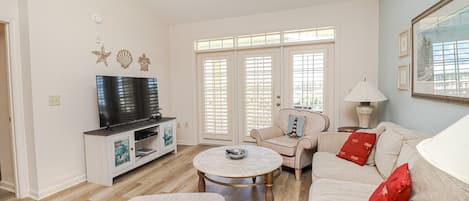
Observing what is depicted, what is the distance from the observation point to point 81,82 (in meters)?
3.20

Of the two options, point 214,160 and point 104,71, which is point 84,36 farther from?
point 214,160

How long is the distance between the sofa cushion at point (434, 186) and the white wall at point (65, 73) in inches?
136

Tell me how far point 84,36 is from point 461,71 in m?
3.95

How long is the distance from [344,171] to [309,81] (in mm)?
2202

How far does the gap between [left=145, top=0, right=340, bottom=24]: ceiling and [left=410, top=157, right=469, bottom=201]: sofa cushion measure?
128 inches

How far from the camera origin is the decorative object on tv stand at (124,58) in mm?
3760

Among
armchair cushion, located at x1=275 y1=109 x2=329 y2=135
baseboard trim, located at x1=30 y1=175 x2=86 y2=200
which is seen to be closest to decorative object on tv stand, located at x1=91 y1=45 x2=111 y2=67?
baseboard trim, located at x1=30 y1=175 x2=86 y2=200

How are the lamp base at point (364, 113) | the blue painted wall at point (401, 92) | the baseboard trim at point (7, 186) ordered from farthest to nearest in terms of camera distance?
the lamp base at point (364, 113)
the baseboard trim at point (7, 186)
the blue painted wall at point (401, 92)

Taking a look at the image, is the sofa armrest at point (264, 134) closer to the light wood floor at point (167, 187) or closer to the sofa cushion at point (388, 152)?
the light wood floor at point (167, 187)

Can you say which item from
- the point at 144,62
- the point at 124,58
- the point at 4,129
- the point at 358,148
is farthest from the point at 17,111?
the point at 358,148

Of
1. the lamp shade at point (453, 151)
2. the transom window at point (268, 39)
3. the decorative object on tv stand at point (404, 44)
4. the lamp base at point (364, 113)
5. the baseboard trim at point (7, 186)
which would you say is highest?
the transom window at point (268, 39)

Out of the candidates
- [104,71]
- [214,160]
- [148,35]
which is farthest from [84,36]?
[214,160]

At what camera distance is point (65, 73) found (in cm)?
300

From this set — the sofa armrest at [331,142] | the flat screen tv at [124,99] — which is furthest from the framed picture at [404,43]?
the flat screen tv at [124,99]
